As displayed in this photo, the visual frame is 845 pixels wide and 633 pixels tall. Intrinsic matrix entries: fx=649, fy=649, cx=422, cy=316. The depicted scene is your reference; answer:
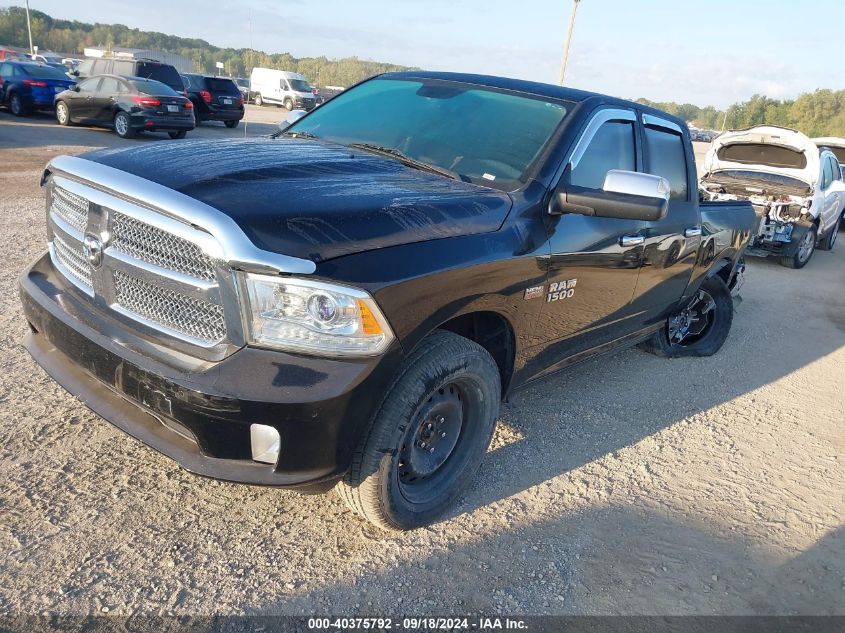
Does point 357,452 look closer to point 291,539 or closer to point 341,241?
point 291,539

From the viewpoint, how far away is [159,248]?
231 centimetres

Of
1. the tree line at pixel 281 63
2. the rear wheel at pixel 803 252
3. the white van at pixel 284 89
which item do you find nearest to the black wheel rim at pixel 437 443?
the rear wheel at pixel 803 252

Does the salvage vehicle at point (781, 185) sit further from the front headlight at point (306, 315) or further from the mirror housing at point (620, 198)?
the front headlight at point (306, 315)

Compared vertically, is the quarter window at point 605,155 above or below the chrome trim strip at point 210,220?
above

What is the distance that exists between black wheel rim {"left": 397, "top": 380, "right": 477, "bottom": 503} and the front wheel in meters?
2.90

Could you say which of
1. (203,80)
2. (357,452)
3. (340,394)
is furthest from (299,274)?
(203,80)

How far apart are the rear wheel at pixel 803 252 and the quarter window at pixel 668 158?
662 centimetres

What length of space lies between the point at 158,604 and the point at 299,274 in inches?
50.9

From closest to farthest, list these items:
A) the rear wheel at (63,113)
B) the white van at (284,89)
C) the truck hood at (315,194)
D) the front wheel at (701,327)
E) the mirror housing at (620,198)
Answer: the truck hood at (315,194), the mirror housing at (620,198), the front wheel at (701,327), the rear wheel at (63,113), the white van at (284,89)

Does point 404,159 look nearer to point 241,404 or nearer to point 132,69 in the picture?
point 241,404

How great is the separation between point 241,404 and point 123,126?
16.5 m

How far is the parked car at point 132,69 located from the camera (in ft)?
61.3

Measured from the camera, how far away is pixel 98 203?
2477 millimetres

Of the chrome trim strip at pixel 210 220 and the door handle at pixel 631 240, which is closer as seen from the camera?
the chrome trim strip at pixel 210 220
